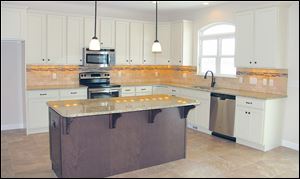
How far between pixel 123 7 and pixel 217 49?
2338 mm

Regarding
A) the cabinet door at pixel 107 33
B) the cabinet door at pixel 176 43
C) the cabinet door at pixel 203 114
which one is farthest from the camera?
the cabinet door at pixel 176 43

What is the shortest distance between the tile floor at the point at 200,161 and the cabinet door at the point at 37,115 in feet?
0.99

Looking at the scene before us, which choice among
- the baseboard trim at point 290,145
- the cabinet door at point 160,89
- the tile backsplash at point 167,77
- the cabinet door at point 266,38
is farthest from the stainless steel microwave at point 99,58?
the baseboard trim at point 290,145

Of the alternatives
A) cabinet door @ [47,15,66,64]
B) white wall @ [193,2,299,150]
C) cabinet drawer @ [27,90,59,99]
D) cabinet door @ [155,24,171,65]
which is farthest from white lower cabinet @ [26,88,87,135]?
white wall @ [193,2,299,150]

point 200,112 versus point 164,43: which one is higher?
point 164,43

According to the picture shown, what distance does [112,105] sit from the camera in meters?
3.86

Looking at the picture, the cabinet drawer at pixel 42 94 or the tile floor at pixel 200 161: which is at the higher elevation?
the cabinet drawer at pixel 42 94

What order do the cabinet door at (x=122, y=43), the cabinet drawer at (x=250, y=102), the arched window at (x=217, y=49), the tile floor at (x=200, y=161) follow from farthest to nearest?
the cabinet door at (x=122, y=43), the arched window at (x=217, y=49), the cabinet drawer at (x=250, y=102), the tile floor at (x=200, y=161)

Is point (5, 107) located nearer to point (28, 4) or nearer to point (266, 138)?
point (28, 4)

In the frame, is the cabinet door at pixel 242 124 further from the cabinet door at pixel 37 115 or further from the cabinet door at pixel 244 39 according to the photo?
the cabinet door at pixel 37 115

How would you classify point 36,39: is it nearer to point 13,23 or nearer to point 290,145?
point 13,23

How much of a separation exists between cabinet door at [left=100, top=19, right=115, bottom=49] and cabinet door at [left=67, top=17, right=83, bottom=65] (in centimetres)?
48

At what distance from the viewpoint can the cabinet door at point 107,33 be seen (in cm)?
660

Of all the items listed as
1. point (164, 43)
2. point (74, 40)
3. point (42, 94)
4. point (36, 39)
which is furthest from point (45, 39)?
point (164, 43)
